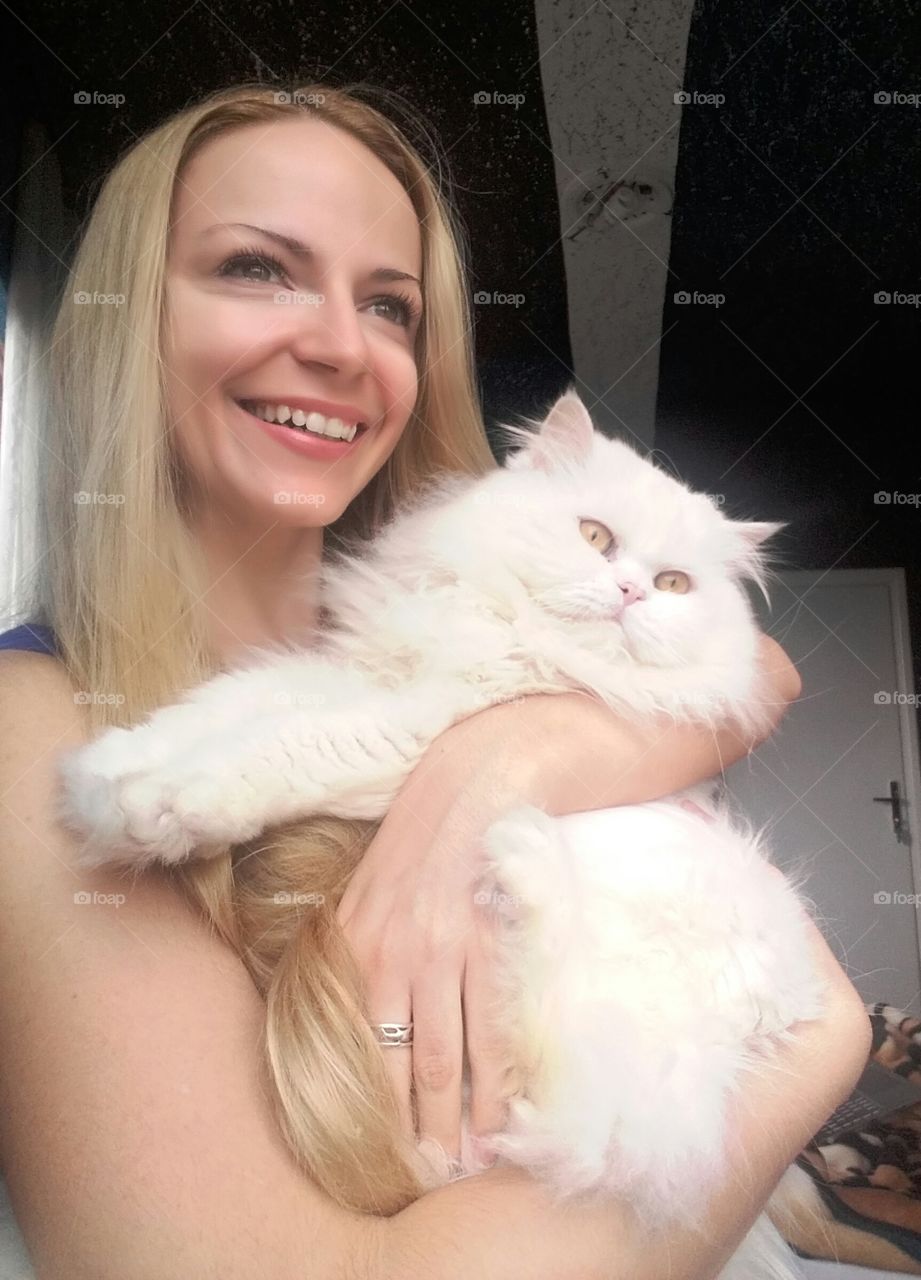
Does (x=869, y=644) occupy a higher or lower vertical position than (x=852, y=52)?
lower

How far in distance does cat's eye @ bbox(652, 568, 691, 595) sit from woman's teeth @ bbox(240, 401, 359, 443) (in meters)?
0.43

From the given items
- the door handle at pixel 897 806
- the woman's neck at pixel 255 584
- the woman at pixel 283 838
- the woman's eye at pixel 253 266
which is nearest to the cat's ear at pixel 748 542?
the woman at pixel 283 838

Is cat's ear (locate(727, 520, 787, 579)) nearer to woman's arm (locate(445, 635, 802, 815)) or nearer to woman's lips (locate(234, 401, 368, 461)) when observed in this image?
woman's arm (locate(445, 635, 802, 815))

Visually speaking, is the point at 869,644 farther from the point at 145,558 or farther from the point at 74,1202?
the point at 74,1202

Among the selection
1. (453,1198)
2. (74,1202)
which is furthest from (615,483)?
(74,1202)

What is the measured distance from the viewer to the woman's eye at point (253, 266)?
101 centimetres

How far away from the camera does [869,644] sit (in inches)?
44.4

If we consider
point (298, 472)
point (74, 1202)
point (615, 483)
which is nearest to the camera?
point (74, 1202)

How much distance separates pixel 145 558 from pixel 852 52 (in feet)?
3.85

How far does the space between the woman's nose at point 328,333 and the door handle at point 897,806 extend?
0.84 m

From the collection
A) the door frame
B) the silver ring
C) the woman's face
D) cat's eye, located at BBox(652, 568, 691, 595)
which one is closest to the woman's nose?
the woman's face

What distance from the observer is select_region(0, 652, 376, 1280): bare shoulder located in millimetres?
711

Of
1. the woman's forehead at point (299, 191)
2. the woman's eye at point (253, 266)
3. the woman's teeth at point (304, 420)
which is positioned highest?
the woman's forehead at point (299, 191)

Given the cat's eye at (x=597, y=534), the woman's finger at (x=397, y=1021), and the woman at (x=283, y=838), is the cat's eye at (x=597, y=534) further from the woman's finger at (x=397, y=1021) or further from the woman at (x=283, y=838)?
the woman's finger at (x=397, y=1021)
